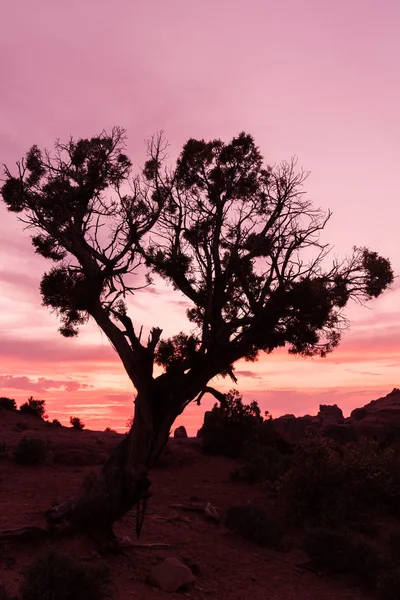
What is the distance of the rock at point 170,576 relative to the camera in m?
11.9

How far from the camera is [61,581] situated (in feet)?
31.3

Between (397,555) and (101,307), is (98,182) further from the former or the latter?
(397,555)

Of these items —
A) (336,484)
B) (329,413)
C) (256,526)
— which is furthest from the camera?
(329,413)

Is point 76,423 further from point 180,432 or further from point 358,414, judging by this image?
point 358,414

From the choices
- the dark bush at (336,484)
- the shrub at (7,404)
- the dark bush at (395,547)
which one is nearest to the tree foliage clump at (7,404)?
the shrub at (7,404)

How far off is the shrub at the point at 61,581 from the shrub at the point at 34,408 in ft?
91.8

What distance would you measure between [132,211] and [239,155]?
436 cm

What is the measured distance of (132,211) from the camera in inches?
693

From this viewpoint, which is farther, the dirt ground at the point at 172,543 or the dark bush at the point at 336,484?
the dark bush at the point at 336,484

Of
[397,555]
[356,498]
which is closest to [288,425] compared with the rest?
[356,498]

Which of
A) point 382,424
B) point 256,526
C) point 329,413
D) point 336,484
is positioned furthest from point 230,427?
point 329,413

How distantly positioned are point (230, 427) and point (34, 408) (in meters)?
15.1

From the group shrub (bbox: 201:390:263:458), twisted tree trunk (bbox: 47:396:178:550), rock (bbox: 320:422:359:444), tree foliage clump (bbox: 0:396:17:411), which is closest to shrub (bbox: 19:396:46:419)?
tree foliage clump (bbox: 0:396:17:411)

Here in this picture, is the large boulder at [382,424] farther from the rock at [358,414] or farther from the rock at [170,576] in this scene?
the rock at [170,576]
